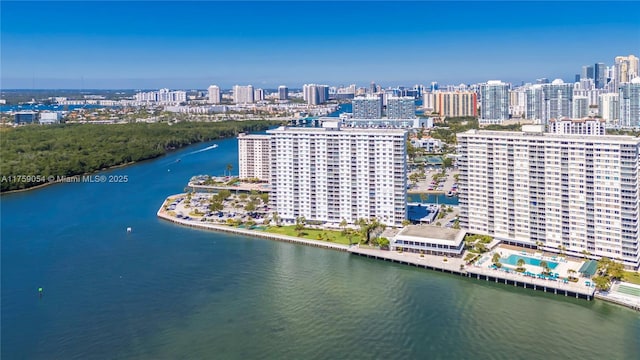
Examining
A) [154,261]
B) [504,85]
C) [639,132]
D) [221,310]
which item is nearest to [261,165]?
[154,261]

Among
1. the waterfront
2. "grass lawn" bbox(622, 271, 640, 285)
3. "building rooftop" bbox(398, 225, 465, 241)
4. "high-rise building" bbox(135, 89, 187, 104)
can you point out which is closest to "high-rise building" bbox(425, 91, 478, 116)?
"building rooftop" bbox(398, 225, 465, 241)

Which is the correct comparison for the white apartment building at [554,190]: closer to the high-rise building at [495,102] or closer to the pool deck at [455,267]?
the pool deck at [455,267]

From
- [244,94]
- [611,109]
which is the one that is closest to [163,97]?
[244,94]

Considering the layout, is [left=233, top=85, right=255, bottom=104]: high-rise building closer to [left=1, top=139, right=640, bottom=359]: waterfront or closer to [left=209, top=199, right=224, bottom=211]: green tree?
[left=209, top=199, right=224, bottom=211]: green tree

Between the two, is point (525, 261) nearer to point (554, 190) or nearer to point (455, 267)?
point (455, 267)

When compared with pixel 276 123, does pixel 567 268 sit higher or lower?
lower

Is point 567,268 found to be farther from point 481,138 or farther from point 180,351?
point 180,351

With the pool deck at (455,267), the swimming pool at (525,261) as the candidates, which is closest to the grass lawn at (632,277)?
the pool deck at (455,267)
